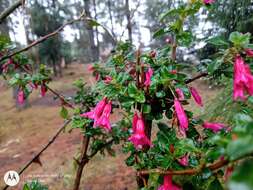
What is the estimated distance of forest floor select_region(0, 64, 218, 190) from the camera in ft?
10.6

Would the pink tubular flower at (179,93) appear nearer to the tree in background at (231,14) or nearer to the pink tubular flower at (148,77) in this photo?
the pink tubular flower at (148,77)

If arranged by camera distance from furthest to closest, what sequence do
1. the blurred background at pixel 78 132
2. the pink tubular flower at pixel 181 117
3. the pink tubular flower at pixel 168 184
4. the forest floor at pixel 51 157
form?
the forest floor at pixel 51 157
the blurred background at pixel 78 132
the pink tubular flower at pixel 181 117
the pink tubular flower at pixel 168 184

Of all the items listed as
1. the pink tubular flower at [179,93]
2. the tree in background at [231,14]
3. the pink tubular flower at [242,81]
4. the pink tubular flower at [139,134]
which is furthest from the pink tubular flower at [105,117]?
the tree in background at [231,14]

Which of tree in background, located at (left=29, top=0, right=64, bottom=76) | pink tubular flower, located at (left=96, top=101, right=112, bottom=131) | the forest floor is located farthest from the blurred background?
tree in background, located at (left=29, top=0, right=64, bottom=76)

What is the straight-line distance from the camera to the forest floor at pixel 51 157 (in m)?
3.25

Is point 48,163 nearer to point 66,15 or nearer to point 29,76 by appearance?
point 29,76

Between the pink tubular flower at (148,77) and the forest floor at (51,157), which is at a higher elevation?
the pink tubular flower at (148,77)

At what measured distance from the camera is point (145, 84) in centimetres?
92

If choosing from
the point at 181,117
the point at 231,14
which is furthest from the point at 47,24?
the point at 181,117

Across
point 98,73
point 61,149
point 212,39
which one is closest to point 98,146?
point 98,73

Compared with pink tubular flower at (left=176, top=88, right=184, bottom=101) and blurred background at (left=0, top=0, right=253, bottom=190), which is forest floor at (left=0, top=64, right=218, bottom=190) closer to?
blurred background at (left=0, top=0, right=253, bottom=190)

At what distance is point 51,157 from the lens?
13.8ft

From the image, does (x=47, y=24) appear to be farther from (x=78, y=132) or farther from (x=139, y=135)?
(x=139, y=135)

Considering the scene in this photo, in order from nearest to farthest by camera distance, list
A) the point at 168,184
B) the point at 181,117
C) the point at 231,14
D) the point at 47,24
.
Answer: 1. the point at 168,184
2. the point at 181,117
3. the point at 231,14
4. the point at 47,24
